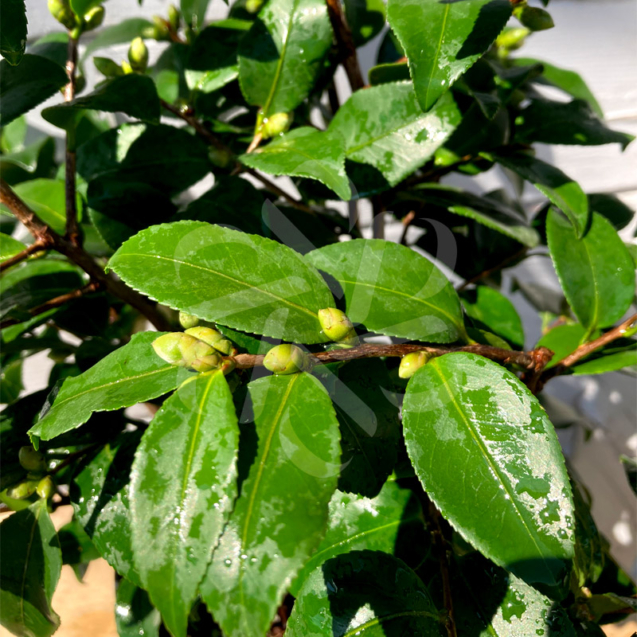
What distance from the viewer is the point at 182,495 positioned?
0.31 m

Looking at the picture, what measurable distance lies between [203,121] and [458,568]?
52 cm

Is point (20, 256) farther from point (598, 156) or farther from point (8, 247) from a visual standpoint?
point (598, 156)

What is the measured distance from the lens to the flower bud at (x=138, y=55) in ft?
1.77

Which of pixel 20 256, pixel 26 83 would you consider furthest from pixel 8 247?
pixel 26 83

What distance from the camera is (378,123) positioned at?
525mm

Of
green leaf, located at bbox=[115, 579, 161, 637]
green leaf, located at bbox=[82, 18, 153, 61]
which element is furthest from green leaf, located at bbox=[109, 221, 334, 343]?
green leaf, located at bbox=[82, 18, 153, 61]

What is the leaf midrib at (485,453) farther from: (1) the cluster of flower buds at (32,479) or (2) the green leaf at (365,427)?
(1) the cluster of flower buds at (32,479)

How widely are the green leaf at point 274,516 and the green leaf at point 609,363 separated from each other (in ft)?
0.93

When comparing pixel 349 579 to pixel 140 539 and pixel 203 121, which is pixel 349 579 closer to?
pixel 140 539

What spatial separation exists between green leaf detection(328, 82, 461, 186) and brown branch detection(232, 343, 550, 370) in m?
0.18

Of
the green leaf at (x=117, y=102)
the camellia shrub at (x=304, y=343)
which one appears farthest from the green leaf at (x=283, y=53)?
the green leaf at (x=117, y=102)

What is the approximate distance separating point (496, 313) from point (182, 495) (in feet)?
1.42

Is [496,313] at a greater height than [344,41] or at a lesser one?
lesser

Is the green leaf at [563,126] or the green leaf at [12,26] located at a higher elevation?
the green leaf at [12,26]
